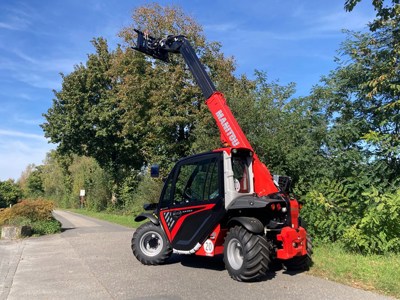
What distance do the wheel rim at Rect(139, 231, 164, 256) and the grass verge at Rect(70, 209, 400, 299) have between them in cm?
337

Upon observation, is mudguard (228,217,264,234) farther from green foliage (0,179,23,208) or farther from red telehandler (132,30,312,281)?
green foliage (0,179,23,208)

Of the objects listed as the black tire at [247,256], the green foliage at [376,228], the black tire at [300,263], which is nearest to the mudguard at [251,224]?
the black tire at [247,256]

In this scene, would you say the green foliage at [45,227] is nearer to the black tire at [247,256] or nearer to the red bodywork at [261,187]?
the red bodywork at [261,187]

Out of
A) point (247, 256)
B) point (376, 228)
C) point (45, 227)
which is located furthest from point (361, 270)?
point (45, 227)

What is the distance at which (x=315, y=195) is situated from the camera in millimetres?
9680

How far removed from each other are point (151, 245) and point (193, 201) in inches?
72.1

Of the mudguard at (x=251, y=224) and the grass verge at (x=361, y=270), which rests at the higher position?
the mudguard at (x=251, y=224)

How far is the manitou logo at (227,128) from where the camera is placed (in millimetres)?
9551

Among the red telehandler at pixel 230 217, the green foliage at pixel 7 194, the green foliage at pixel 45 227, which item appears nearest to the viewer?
the red telehandler at pixel 230 217

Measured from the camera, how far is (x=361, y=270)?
7215 millimetres

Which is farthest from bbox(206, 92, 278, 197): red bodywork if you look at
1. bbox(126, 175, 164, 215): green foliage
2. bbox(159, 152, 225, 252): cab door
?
bbox(126, 175, 164, 215): green foliage

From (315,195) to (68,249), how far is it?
7434mm

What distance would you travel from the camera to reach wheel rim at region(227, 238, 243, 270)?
7.38 meters

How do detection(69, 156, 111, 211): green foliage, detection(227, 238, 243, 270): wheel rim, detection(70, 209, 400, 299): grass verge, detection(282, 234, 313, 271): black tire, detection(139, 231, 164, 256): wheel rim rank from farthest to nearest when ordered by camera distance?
detection(69, 156, 111, 211): green foliage → detection(139, 231, 164, 256): wheel rim → detection(282, 234, 313, 271): black tire → detection(227, 238, 243, 270): wheel rim → detection(70, 209, 400, 299): grass verge
